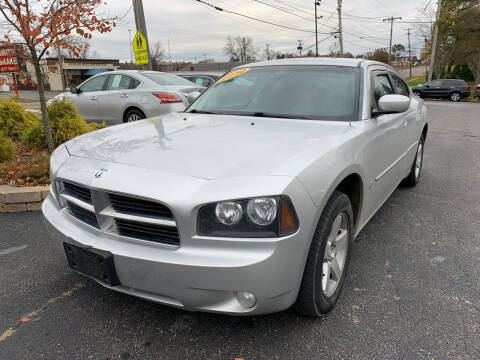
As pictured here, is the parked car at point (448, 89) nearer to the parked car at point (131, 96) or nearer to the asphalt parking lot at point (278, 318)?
the parked car at point (131, 96)

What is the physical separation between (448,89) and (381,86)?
25116mm

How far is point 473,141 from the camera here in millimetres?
8867

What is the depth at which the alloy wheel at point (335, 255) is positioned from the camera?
7.39 ft

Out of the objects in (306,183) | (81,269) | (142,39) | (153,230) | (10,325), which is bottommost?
(10,325)

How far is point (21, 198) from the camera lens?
420 centimetres

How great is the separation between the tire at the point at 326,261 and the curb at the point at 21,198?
3333mm

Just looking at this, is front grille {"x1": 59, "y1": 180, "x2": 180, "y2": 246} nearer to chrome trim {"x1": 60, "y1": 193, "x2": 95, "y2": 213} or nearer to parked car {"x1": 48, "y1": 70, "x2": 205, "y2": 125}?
chrome trim {"x1": 60, "y1": 193, "x2": 95, "y2": 213}

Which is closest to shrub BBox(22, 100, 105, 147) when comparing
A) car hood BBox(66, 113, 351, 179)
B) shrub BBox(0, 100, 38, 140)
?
shrub BBox(0, 100, 38, 140)

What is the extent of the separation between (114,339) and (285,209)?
1261 millimetres

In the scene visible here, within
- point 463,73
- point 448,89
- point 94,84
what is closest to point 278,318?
point 94,84

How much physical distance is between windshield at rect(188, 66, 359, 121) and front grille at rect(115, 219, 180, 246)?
1514 millimetres

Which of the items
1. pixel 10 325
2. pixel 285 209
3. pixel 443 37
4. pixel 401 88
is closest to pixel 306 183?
pixel 285 209

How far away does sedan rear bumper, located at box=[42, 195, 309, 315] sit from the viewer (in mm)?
1729

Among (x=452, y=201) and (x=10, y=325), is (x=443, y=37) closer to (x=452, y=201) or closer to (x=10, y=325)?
(x=452, y=201)
